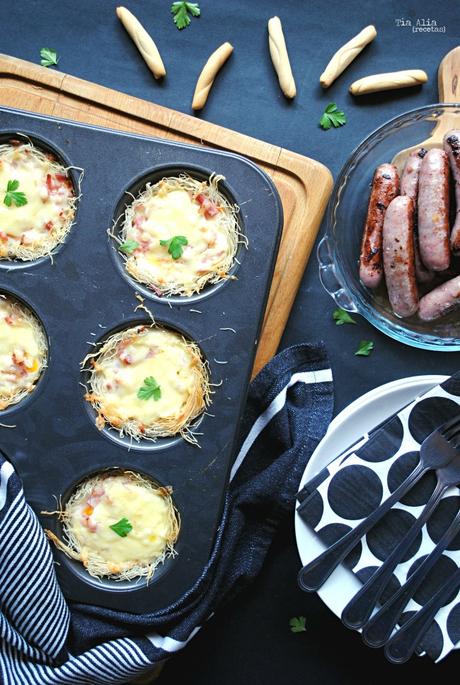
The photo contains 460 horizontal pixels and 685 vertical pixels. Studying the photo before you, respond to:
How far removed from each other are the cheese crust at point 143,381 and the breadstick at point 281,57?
4.55 feet

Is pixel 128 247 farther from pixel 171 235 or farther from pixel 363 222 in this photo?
pixel 363 222

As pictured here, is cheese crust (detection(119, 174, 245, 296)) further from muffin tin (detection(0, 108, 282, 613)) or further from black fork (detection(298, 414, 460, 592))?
black fork (detection(298, 414, 460, 592))

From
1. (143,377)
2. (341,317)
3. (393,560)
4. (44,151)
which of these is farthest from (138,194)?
(393,560)

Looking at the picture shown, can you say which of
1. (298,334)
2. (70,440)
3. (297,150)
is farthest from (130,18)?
(70,440)

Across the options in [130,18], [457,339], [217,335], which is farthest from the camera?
[130,18]

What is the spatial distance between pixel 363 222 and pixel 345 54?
2.80 ft

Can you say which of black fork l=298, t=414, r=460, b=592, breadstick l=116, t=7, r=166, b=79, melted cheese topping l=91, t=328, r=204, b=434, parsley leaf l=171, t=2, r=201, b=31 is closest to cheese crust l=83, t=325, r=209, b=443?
melted cheese topping l=91, t=328, r=204, b=434

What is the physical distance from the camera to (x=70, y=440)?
3.15 meters

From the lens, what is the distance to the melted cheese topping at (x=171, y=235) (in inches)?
122

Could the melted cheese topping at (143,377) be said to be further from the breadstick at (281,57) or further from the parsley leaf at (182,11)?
the parsley leaf at (182,11)

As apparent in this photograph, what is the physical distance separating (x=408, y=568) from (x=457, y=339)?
106cm

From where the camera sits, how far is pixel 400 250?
3031 mm

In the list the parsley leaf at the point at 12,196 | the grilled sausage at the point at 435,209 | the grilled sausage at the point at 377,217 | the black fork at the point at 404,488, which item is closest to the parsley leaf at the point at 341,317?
the grilled sausage at the point at 377,217

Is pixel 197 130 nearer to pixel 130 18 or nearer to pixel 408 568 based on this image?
pixel 130 18
